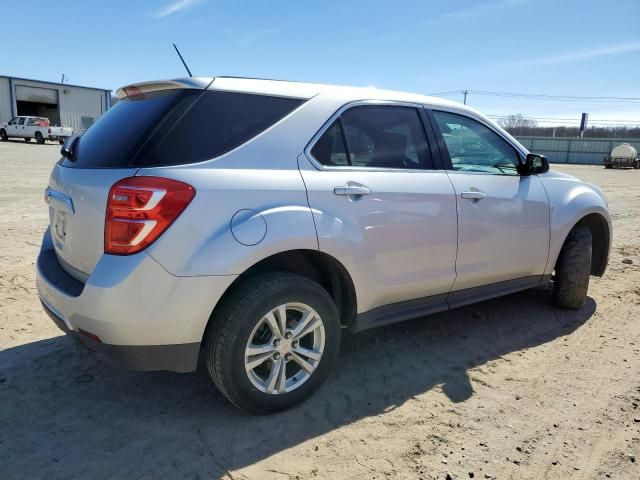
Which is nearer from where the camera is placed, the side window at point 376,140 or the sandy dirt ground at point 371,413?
the sandy dirt ground at point 371,413

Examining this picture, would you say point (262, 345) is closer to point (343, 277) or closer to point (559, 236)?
point (343, 277)

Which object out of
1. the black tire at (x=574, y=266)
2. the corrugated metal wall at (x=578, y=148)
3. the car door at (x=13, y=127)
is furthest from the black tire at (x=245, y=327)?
the corrugated metal wall at (x=578, y=148)

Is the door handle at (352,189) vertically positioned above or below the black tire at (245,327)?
above

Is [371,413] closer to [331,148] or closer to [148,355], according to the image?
[148,355]

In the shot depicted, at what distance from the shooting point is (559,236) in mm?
4207

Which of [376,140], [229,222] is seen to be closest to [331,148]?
[376,140]

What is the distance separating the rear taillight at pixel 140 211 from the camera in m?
2.27

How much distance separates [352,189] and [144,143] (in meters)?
1.16

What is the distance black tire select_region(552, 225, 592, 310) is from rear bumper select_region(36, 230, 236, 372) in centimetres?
332

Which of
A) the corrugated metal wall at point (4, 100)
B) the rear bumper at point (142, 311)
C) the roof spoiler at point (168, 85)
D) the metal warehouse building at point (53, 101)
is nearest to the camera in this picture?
the rear bumper at point (142, 311)

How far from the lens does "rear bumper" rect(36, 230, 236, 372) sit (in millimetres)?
2264

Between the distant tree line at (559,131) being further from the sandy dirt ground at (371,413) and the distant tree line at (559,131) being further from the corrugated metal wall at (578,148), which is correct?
the sandy dirt ground at (371,413)

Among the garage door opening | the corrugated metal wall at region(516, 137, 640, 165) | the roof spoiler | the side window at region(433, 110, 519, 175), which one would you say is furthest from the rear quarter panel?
the corrugated metal wall at region(516, 137, 640, 165)

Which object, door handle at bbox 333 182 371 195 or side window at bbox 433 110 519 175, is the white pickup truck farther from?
door handle at bbox 333 182 371 195
